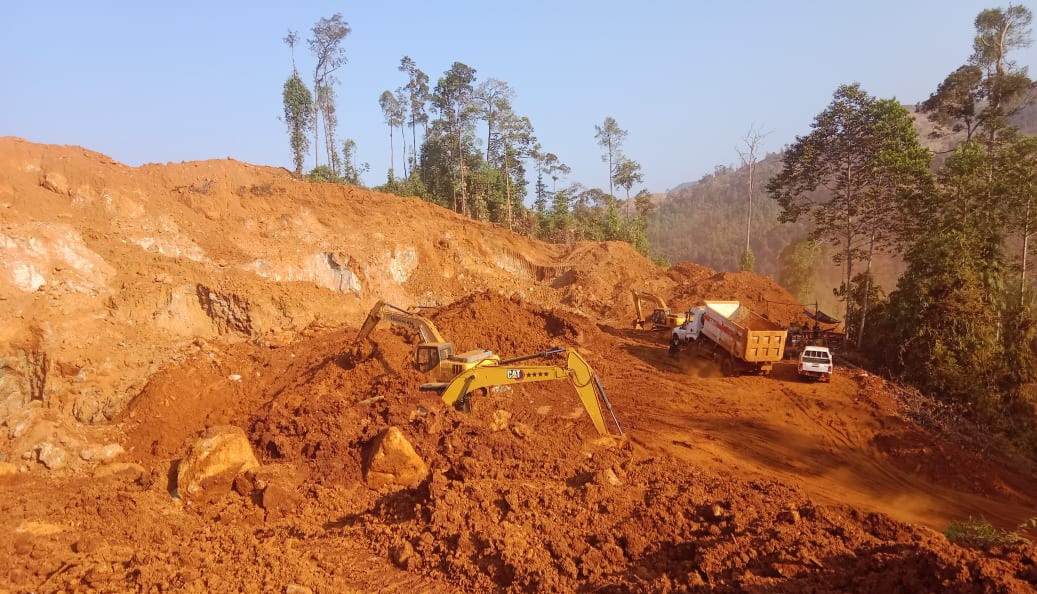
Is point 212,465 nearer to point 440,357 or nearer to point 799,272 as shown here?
point 440,357

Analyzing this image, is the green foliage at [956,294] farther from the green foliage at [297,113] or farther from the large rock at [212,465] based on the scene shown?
the green foliage at [297,113]

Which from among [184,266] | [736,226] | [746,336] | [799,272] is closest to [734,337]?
[746,336]

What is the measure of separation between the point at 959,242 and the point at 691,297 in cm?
1287

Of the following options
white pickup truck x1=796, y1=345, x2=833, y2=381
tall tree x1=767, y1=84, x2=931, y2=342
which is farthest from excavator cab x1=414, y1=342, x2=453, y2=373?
tall tree x1=767, y1=84, x2=931, y2=342

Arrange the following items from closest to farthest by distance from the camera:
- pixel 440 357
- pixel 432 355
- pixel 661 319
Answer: pixel 440 357 → pixel 432 355 → pixel 661 319

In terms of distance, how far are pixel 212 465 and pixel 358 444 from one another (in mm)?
2326

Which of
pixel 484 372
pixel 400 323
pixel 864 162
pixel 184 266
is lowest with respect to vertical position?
pixel 484 372

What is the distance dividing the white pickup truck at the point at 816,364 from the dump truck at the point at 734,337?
639 mm

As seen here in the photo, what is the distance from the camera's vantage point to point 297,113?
31.7 m

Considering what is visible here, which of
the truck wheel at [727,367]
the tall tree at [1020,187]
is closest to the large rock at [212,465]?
the truck wheel at [727,367]

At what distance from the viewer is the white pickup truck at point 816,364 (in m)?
15.8

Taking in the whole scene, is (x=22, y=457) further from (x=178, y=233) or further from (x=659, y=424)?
(x=659, y=424)

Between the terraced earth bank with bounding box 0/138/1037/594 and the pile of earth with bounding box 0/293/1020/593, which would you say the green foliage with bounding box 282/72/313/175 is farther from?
the pile of earth with bounding box 0/293/1020/593

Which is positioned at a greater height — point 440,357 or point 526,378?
point 440,357
